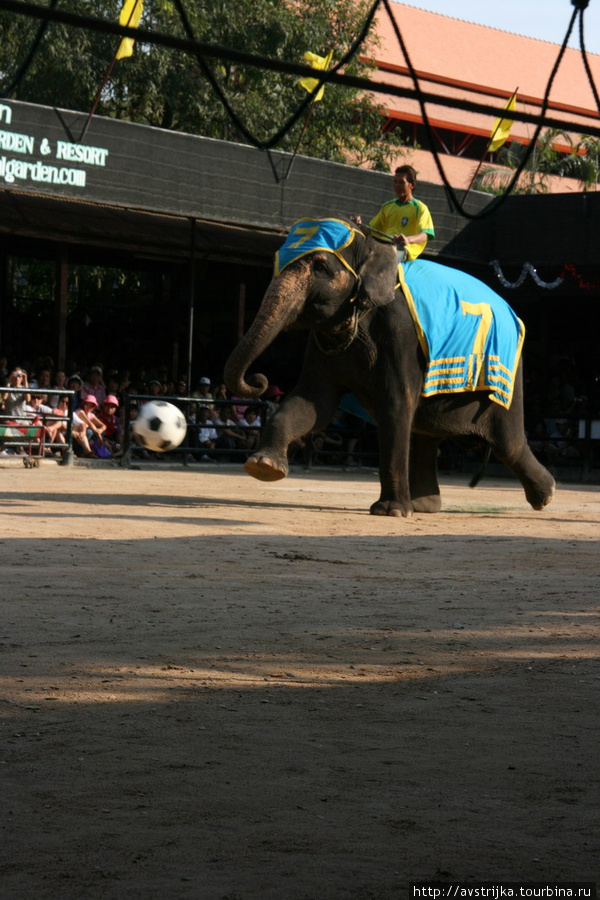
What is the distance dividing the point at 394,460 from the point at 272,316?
1.67m

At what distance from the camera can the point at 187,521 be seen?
991 centimetres

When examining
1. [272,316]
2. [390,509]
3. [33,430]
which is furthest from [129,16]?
[33,430]

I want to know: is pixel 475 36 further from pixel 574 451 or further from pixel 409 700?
pixel 409 700

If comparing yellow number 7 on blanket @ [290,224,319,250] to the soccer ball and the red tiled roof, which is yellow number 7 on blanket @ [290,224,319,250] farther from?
the red tiled roof

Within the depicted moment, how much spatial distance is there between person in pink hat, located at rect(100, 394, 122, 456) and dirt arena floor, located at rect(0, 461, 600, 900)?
36.3 feet

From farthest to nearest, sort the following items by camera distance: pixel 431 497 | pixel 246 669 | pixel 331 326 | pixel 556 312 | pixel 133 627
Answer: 1. pixel 556 312
2. pixel 431 497
3. pixel 331 326
4. pixel 133 627
5. pixel 246 669

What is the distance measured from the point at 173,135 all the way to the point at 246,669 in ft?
55.3

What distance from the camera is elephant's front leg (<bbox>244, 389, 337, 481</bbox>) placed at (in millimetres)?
10680

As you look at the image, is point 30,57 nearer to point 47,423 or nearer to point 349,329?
point 349,329

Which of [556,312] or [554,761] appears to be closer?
[554,761]

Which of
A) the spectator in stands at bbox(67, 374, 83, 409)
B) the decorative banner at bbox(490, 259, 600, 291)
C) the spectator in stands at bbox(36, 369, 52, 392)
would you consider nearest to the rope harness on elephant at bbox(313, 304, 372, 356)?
the spectator in stands at bbox(67, 374, 83, 409)

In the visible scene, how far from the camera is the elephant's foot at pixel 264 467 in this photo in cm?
1061

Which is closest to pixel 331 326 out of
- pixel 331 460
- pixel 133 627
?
pixel 133 627

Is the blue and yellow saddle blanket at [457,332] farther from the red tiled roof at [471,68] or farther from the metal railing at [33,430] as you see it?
the red tiled roof at [471,68]
